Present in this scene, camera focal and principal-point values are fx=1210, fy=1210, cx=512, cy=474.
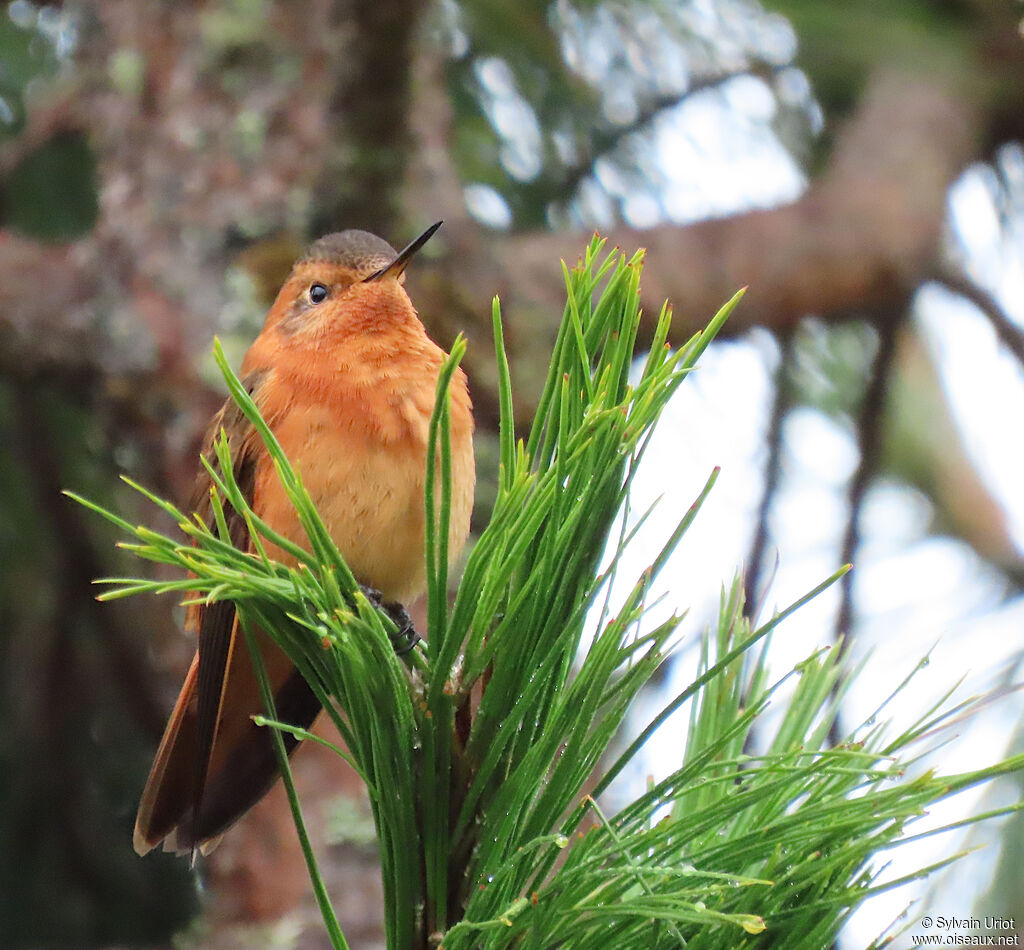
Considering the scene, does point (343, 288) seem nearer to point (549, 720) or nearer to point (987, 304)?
point (549, 720)

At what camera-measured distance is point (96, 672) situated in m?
2.93

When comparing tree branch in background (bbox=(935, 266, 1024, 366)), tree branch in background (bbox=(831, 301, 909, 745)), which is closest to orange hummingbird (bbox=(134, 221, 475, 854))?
tree branch in background (bbox=(831, 301, 909, 745))

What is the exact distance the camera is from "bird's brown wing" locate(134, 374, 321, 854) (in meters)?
1.81

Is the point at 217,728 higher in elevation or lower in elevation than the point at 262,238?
lower

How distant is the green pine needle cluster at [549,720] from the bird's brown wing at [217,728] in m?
0.56

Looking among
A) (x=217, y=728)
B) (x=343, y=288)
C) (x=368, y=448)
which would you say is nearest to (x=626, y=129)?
(x=343, y=288)

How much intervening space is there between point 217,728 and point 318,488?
1.54 ft

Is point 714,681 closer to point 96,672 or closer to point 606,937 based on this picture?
point 606,937

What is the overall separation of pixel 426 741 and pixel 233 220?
2.06m

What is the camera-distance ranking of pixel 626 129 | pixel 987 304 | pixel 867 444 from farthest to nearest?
1. pixel 626 129
2. pixel 987 304
3. pixel 867 444

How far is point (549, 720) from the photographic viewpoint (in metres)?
1.14

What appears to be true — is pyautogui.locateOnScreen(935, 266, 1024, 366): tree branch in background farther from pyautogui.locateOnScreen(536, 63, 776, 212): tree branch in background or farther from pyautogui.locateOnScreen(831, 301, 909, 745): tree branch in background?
pyautogui.locateOnScreen(536, 63, 776, 212): tree branch in background

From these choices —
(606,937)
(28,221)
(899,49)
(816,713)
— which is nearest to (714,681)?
(816,713)

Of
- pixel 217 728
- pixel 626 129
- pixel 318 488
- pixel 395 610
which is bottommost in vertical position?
pixel 217 728
